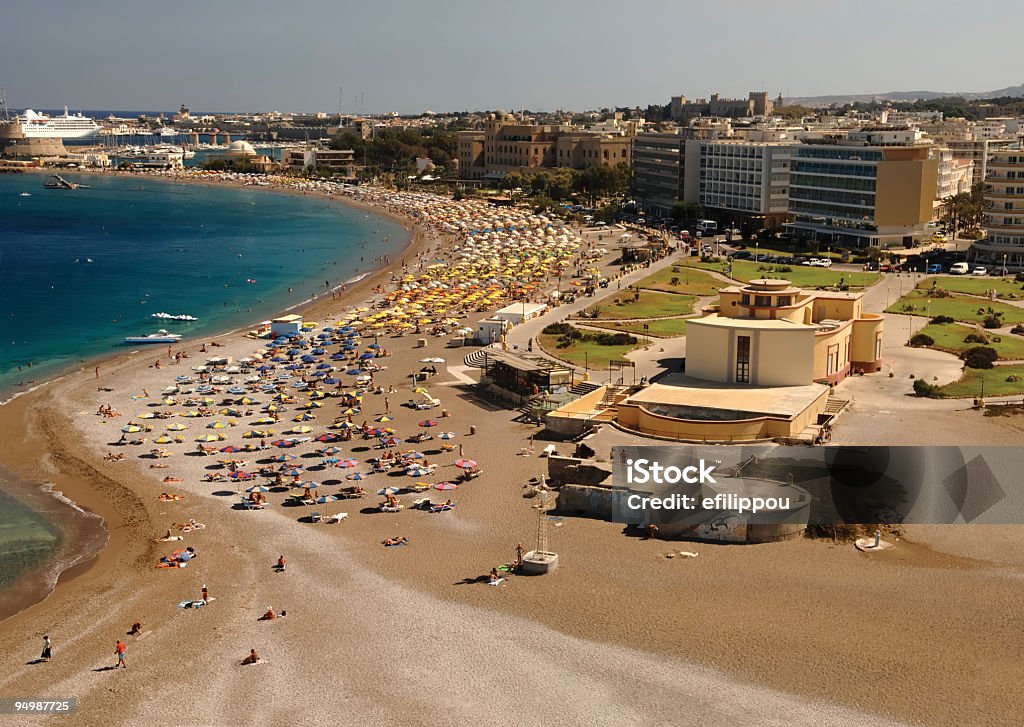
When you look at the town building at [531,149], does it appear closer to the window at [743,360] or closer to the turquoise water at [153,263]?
the turquoise water at [153,263]

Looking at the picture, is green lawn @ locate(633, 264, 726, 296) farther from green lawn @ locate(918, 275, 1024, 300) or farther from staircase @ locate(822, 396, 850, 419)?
staircase @ locate(822, 396, 850, 419)

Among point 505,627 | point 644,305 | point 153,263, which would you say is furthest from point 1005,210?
point 153,263

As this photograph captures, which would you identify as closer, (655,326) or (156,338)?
(655,326)

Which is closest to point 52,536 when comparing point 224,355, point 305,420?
point 305,420

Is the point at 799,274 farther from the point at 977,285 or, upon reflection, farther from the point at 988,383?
the point at 988,383

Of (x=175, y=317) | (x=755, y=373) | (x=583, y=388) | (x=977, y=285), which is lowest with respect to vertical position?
(x=175, y=317)

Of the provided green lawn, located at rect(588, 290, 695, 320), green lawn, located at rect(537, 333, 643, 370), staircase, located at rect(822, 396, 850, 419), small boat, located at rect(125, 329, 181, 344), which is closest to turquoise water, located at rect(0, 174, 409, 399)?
small boat, located at rect(125, 329, 181, 344)
